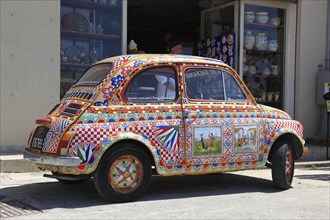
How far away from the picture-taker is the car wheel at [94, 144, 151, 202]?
5.64 meters

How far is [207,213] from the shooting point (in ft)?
18.1

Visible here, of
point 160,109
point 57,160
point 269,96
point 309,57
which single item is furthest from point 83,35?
point 309,57

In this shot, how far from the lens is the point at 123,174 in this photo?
579 cm

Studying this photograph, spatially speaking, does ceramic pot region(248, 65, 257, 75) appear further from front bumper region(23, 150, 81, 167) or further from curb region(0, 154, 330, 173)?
front bumper region(23, 150, 81, 167)

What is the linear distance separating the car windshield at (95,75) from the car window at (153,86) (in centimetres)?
42

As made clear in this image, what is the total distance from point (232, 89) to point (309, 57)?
6354 millimetres

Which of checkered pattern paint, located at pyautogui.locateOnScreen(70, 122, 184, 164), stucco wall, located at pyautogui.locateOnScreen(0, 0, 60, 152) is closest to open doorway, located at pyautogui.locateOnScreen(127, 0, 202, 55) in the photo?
stucco wall, located at pyautogui.locateOnScreen(0, 0, 60, 152)

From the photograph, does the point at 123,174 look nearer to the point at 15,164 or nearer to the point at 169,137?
the point at 169,137

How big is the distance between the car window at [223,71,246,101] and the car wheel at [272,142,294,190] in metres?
1.01

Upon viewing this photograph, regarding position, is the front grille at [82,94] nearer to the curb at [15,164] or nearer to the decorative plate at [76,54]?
the curb at [15,164]

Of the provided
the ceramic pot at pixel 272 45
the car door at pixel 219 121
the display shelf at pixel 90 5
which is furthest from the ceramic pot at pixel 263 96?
the car door at pixel 219 121

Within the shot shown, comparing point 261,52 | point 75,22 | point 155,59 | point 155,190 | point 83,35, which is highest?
point 75,22

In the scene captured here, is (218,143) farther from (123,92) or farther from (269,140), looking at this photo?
(123,92)

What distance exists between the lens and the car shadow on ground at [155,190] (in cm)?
592
